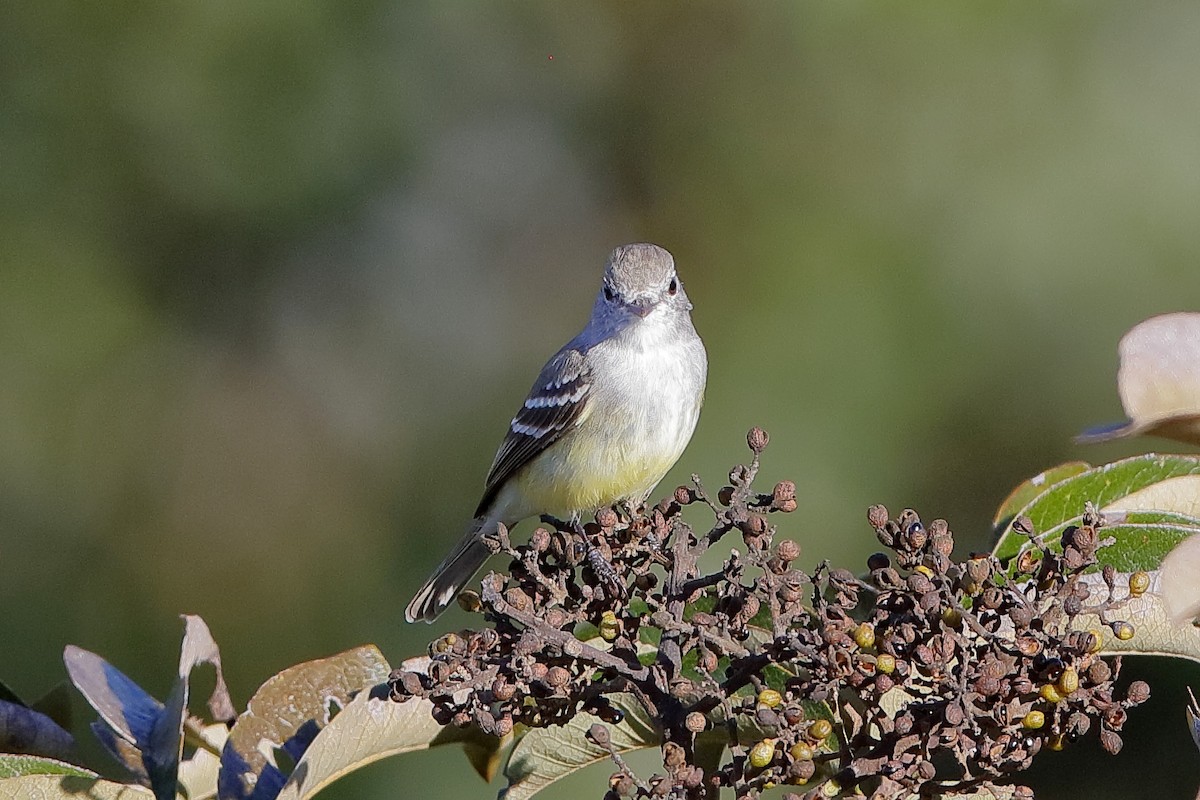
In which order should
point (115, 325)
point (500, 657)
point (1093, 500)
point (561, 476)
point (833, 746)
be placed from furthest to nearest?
point (115, 325), point (561, 476), point (1093, 500), point (833, 746), point (500, 657)

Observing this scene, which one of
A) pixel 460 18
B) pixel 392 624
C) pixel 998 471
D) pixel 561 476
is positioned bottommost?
pixel 392 624

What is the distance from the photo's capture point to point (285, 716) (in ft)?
7.78

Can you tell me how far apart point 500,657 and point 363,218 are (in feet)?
11.6

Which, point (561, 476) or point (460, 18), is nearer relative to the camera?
point (561, 476)

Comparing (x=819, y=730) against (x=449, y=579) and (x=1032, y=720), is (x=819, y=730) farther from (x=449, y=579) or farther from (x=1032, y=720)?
(x=449, y=579)

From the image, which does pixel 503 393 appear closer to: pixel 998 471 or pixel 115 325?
pixel 115 325

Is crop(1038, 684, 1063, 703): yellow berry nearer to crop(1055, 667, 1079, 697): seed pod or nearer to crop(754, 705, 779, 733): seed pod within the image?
crop(1055, 667, 1079, 697): seed pod

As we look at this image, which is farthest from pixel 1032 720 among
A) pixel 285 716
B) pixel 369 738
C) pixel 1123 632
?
pixel 285 716

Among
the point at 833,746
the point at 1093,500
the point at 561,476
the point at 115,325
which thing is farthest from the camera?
the point at 115,325

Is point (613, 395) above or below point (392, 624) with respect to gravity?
above

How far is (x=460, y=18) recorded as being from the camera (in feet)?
17.4

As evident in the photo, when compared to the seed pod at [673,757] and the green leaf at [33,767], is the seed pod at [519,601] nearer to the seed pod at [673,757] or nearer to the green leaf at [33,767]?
the seed pod at [673,757]

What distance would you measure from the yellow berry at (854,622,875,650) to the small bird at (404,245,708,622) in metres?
1.96

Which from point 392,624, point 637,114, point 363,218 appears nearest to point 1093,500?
point 392,624
